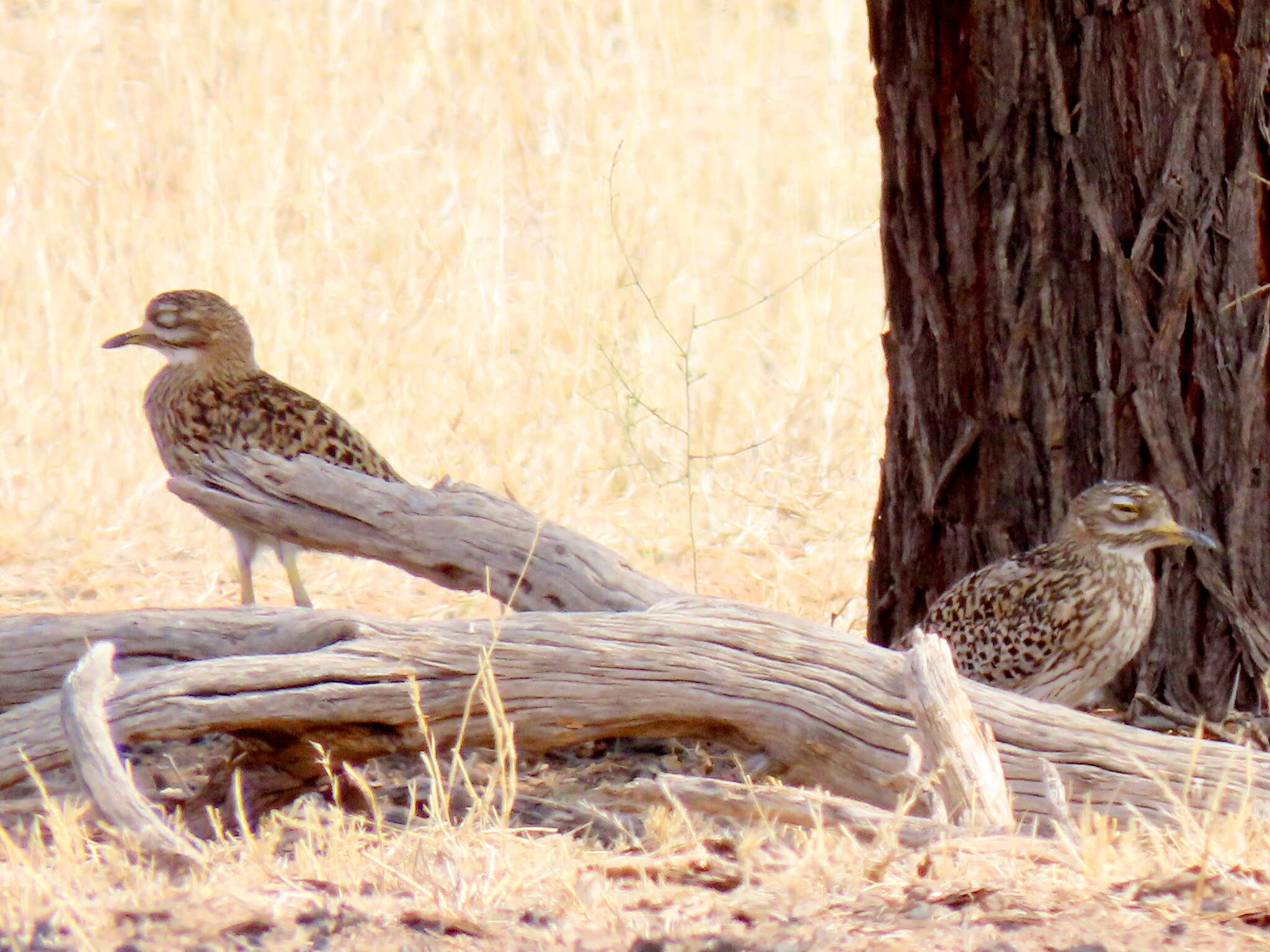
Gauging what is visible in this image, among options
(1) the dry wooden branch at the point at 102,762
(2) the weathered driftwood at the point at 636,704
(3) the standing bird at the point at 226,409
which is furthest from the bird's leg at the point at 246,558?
(1) the dry wooden branch at the point at 102,762

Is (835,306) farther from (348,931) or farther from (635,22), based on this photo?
(348,931)

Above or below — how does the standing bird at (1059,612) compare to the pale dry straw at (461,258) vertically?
below

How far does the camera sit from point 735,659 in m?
4.26

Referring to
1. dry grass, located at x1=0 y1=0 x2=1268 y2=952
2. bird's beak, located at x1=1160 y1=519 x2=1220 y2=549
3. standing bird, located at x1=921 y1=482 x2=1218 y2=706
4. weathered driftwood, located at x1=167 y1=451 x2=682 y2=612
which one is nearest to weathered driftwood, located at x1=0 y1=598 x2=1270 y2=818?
dry grass, located at x1=0 y1=0 x2=1268 y2=952

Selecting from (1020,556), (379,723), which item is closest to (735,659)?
(379,723)

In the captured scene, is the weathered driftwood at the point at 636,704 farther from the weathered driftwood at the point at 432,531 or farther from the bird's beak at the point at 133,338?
the bird's beak at the point at 133,338

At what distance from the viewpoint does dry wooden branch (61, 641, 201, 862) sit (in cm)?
344

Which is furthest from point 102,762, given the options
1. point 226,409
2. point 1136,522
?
point 226,409

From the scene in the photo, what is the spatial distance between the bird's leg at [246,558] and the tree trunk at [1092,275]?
102 inches

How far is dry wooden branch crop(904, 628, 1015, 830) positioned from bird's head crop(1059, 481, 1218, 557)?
1.31 metres

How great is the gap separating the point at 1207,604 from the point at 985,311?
3.47 ft

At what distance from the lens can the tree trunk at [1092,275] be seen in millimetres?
4684

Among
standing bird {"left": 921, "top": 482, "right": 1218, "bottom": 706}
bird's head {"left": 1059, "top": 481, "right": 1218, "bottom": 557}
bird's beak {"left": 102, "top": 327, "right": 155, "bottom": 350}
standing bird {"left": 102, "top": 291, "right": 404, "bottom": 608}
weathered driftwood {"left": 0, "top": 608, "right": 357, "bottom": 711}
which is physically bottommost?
standing bird {"left": 921, "top": 482, "right": 1218, "bottom": 706}

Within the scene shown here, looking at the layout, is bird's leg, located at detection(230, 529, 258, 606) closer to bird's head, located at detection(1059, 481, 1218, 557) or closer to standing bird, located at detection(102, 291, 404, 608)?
standing bird, located at detection(102, 291, 404, 608)
